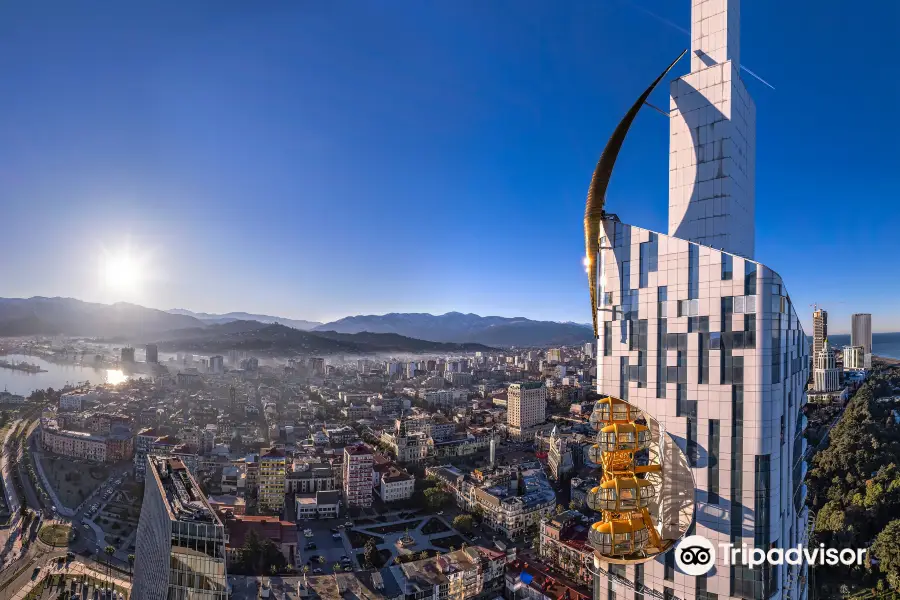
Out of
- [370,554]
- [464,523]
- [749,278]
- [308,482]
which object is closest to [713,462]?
[749,278]

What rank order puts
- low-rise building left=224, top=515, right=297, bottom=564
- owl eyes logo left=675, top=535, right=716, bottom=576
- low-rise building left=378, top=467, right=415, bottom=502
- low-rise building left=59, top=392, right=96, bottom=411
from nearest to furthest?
1. owl eyes logo left=675, top=535, right=716, bottom=576
2. low-rise building left=224, top=515, right=297, bottom=564
3. low-rise building left=378, top=467, right=415, bottom=502
4. low-rise building left=59, top=392, right=96, bottom=411

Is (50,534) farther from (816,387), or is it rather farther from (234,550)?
(816,387)

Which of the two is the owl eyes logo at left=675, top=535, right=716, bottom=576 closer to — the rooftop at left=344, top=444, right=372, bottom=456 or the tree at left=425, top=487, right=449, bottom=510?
the tree at left=425, top=487, right=449, bottom=510

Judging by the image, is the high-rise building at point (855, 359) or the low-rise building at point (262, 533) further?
the high-rise building at point (855, 359)

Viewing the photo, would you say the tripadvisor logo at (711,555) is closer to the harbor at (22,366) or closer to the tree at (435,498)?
the tree at (435,498)

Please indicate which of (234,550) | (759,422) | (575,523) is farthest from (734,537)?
(234,550)

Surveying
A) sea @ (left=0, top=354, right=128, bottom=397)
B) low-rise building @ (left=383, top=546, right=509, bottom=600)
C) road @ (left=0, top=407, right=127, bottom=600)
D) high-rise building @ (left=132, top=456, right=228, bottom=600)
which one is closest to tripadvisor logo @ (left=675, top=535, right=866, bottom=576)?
high-rise building @ (left=132, top=456, right=228, bottom=600)

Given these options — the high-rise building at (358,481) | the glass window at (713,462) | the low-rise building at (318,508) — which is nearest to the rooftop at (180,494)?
the glass window at (713,462)
